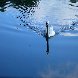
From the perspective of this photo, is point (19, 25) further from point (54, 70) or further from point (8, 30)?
point (54, 70)

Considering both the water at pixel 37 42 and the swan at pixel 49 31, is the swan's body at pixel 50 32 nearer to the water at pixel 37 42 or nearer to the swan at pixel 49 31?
the swan at pixel 49 31

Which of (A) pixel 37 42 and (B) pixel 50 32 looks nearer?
(A) pixel 37 42

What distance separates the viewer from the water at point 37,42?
1884 centimetres

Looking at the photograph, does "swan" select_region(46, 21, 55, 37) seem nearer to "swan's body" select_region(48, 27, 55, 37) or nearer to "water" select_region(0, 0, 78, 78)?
"swan's body" select_region(48, 27, 55, 37)

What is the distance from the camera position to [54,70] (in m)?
18.7

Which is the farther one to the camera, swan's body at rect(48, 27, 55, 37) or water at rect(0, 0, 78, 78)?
swan's body at rect(48, 27, 55, 37)

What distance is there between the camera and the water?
742 inches

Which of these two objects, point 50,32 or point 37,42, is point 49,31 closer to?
point 50,32

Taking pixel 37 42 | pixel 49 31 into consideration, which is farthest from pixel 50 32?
pixel 37 42

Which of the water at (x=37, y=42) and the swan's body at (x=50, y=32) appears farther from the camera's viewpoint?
the swan's body at (x=50, y=32)

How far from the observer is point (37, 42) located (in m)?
22.5

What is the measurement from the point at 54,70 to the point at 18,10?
1161 cm

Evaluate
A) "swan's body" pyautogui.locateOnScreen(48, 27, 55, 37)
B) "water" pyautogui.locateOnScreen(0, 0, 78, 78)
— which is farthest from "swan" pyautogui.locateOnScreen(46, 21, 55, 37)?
"water" pyautogui.locateOnScreen(0, 0, 78, 78)

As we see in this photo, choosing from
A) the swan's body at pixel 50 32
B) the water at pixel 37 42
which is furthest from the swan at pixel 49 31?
the water at pixel 37 42
